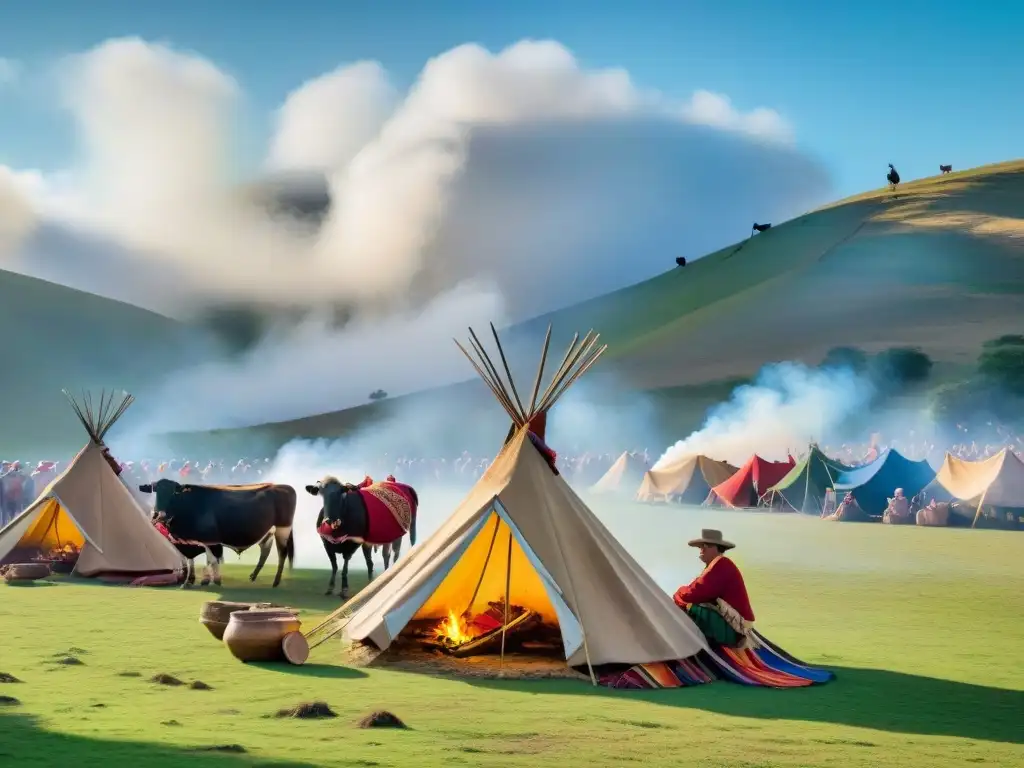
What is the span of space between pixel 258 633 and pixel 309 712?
2.61 m

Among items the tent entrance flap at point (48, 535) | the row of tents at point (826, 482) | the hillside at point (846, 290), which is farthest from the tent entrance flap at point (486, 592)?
the hillside at point (846, 290)

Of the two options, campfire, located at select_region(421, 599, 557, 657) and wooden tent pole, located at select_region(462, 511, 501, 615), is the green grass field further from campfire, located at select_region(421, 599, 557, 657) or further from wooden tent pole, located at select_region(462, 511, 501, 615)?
wooden tent pole, located at select_region(462, 511, 501, 615)

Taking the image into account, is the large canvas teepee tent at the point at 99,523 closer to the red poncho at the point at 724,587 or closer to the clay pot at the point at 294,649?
the clay pot at the point at 294,649

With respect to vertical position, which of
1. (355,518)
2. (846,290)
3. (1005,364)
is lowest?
(355,518)

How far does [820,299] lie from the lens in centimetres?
10494

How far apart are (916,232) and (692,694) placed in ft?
346

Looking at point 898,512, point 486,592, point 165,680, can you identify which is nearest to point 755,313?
point 898,512

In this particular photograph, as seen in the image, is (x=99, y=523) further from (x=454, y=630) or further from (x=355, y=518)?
(x=454, y=630)

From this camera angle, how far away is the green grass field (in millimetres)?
7836

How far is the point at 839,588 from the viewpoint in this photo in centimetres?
1961

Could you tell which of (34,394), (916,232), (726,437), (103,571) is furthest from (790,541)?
(34,394)

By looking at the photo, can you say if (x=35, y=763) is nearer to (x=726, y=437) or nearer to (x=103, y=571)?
(x=103, y=571)

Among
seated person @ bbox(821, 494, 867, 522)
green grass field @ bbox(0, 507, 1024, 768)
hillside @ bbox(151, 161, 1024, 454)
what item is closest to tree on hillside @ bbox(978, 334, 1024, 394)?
hillside @ bbox(151, 161, 1024, 454)

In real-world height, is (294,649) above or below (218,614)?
below
